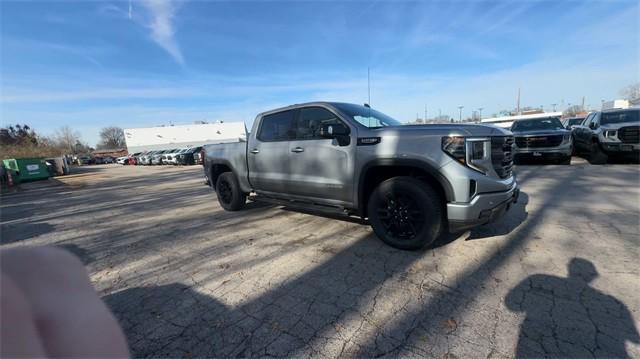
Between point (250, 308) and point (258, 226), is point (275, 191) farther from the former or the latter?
point (250, 308)

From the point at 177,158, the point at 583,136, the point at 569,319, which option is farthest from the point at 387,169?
the point at 177,158

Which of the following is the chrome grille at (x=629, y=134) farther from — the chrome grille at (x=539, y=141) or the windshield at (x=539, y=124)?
the windshield at (x=539, y=124)

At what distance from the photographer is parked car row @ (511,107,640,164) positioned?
8.92 m

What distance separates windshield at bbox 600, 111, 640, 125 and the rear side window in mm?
10994

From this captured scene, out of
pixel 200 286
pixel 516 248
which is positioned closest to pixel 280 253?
pixel 200 286

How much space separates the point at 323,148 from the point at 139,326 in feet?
9.27

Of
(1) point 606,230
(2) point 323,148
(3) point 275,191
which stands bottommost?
(1) point 606,230

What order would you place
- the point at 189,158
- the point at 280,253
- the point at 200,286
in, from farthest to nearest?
the point at 189,158 < the point at 280,253 < the point at 200,286

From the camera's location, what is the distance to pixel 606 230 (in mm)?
3986

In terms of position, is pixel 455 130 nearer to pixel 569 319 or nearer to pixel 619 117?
pixel 569 319

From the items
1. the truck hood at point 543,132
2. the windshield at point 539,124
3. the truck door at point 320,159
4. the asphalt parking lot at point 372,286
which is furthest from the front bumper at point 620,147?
the truck door at point 320,159

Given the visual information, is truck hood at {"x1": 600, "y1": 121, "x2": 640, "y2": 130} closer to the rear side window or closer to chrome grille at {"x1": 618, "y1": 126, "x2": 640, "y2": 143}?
chrome grille at {"x1": 618, "y1": 126, "x2": 640, "y2": 143}

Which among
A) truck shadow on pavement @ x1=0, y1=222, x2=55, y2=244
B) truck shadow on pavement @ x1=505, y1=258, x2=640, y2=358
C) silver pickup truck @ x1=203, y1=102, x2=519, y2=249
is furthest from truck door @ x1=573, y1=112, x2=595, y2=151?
truck shadow on pavement @ x1=0, y1=222, x2=55, y2=244

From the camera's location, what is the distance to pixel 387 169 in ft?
12.4
